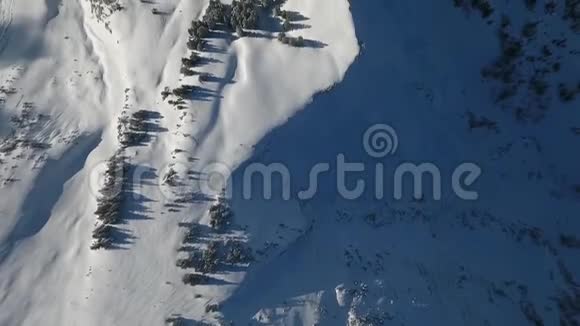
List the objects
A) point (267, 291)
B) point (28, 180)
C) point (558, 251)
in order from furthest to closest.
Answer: point (558, 251)
point (28, 180)
point (267, 291)

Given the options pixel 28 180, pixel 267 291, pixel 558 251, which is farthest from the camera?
pixel 558 251

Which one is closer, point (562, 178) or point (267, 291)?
point (267, 291)

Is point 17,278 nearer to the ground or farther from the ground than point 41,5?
nearer to the ground

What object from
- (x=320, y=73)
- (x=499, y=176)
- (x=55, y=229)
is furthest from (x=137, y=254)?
(x=499, y=176)

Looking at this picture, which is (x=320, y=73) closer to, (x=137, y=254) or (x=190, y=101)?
(x=190, y=101)

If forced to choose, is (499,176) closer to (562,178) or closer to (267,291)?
(562,178)

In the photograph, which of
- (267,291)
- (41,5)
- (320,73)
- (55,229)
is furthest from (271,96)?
(41,5)

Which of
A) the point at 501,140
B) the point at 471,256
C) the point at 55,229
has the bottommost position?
the point at 471,256
